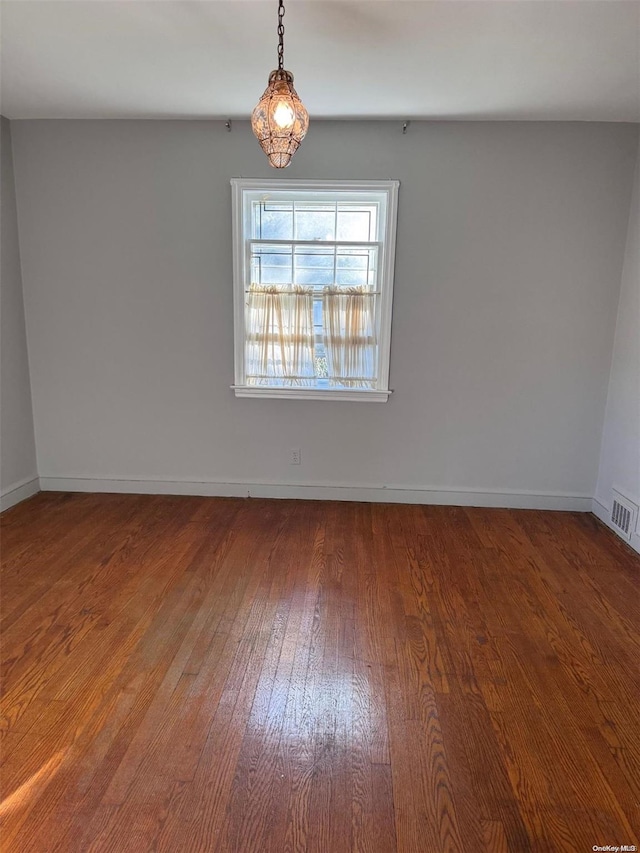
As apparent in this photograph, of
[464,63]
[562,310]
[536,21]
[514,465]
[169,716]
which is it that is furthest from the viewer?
[514,465]

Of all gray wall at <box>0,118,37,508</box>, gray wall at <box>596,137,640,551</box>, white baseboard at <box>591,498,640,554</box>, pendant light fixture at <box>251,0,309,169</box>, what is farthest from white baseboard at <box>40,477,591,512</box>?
pendant light fixture at <box>251,0,309,169</box>

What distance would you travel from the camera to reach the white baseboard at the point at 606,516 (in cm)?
304

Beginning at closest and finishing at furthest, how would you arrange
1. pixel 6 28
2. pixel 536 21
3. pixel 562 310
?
pixel 536 21, pixel 6 28, pixel 562 310

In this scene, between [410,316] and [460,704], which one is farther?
[410,316]

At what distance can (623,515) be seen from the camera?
321cm

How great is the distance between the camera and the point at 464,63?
7.95 feet

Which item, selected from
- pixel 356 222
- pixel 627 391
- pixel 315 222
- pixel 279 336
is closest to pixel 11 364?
pixel 279 336

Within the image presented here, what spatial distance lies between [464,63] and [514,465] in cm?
252

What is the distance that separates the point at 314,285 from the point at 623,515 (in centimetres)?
259

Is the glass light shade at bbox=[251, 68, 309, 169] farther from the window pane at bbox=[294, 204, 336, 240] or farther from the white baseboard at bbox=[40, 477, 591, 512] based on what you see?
the white baseboard at bbox=[40, 477, 591, 512]

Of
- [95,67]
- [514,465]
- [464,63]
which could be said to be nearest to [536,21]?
[464,63]

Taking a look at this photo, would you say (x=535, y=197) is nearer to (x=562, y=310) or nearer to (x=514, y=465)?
(x=562, y=310)

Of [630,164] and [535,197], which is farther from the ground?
[630,164]

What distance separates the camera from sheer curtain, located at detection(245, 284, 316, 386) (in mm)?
3467
